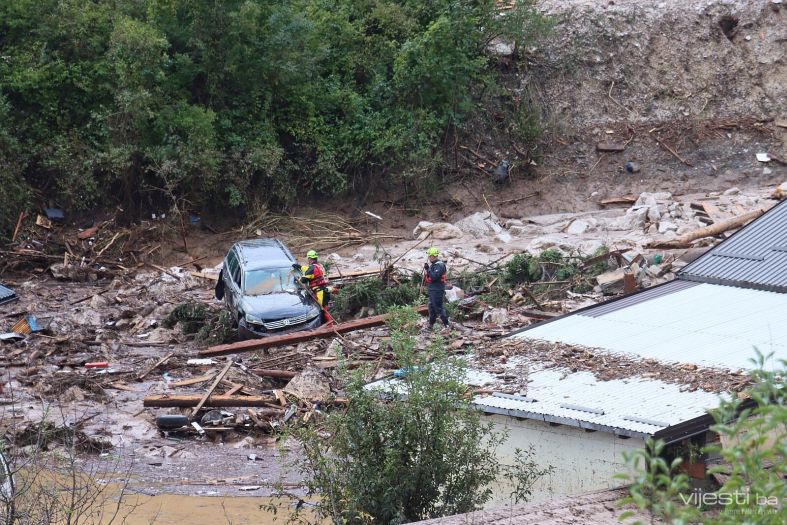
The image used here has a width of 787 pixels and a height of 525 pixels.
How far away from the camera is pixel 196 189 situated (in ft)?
83.5

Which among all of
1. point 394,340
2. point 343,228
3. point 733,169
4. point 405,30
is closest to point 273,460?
point 394,340

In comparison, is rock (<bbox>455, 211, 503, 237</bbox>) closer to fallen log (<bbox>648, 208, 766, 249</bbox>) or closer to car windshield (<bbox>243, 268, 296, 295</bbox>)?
fallen log (<bbox>648, 208, 766, 249</bbox>)

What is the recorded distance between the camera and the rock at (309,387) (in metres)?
14.3

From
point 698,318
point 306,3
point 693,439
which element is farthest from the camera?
point 306,3

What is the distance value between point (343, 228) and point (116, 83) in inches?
282

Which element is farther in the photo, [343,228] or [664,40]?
[664,40]

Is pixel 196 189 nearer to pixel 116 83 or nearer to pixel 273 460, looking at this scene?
pixel 116 83

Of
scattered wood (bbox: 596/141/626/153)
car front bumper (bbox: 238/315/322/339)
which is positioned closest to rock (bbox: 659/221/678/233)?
scattered wood (bbox: 596/141/626/153)

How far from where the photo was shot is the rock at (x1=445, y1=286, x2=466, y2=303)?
18.8 m

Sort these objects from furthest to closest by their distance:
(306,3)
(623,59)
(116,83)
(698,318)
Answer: (623,59) < (306,3) < (116,83) < (698,318)

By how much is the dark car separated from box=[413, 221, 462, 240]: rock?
625 centimetres

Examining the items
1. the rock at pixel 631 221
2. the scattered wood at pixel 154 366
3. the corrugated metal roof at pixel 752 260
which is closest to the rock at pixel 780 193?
A: the rock at pixel 631 221

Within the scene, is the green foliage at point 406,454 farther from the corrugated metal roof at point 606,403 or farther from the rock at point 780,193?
the rock at point 780,193

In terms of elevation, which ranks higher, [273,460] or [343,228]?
[343,228]
